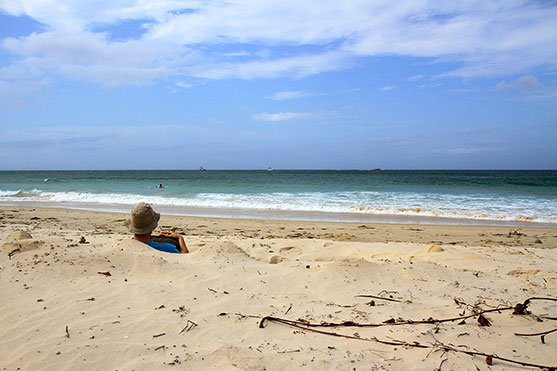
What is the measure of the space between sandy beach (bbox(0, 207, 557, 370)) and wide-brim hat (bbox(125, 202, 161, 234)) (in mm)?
292

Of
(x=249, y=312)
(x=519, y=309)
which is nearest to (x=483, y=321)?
(x=519, y=309)

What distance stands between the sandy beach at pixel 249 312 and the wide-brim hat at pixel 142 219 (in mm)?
292

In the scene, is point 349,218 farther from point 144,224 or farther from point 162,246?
point 144,224

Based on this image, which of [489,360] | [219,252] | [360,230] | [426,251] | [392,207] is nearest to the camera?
[489,360]

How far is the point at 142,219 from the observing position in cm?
450

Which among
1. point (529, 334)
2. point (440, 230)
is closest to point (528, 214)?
point (440, 230)

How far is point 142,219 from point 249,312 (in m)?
2.28

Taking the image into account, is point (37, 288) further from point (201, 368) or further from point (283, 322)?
point (283, 322)

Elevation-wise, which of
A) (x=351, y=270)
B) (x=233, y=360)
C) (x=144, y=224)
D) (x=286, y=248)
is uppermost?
(x=144, y=224)

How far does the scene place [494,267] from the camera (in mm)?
4844

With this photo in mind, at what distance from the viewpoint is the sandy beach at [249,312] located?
2.19m

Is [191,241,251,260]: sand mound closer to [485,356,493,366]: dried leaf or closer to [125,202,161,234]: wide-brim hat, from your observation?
[125,202,161,234]: wide-brim hat

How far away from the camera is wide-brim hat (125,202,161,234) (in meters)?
4.44

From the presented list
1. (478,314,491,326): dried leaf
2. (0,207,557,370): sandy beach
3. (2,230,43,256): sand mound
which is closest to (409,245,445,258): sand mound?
(0,207,557,370): sandy beach
